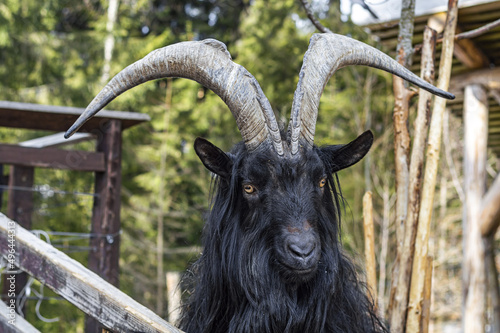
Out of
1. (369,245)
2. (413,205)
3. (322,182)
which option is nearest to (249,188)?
(322,182)

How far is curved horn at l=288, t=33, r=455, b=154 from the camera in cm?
280

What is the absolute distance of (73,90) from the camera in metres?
13.2

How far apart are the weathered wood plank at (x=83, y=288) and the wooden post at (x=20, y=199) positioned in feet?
8.84

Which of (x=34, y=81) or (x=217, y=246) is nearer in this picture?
(x=217, y=246)

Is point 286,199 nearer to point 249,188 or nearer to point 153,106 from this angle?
point 249,188

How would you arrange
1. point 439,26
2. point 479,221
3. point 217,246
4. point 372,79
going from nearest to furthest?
point 217,246 → point 439,26 → point 479,221 → point 372,79

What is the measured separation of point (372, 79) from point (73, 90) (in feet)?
24.3

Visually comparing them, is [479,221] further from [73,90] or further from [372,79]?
[73,90]

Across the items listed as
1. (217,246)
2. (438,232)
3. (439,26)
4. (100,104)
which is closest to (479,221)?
(439,26)

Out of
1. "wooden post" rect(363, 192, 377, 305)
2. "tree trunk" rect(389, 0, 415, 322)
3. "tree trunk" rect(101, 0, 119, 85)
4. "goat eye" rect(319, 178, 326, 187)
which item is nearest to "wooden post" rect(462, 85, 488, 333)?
"wooden post" rect(363, 192, 377, 305)

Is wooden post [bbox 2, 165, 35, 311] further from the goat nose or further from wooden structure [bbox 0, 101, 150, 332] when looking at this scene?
the goat nose

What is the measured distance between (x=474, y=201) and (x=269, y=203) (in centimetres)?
453

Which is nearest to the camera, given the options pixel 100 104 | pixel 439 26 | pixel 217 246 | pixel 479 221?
pixel 100 104

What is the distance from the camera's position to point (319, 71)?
9.62 feet
